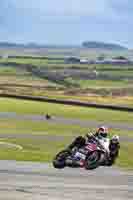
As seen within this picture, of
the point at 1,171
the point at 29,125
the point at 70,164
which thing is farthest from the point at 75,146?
the point at 29,125

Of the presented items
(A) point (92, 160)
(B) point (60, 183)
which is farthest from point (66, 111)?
(B) point (60, 183)

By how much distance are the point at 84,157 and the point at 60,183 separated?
126 inches

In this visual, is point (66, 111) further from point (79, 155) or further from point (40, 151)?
point (79, 155)

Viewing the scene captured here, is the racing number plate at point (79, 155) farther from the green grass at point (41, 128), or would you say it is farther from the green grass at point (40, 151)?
the green grass at point (41, 128)

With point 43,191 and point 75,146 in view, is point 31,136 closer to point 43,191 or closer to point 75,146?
point 75,146

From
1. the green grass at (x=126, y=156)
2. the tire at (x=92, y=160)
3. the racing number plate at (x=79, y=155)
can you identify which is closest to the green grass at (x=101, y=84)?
the green grass at (x=126, y=156)

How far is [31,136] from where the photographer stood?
4691 centimetres

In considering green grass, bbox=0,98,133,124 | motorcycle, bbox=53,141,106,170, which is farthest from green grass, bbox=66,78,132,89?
motorcycle, bbox=53,141,106,170

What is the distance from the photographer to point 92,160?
94.5 ft

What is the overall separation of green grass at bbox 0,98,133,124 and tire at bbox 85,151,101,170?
109 ft

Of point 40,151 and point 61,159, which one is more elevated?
point 61,159

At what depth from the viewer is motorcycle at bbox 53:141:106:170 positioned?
27844 millimetres

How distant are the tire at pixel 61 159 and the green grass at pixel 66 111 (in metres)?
33.4

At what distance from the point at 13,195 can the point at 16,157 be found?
40.6 feet
